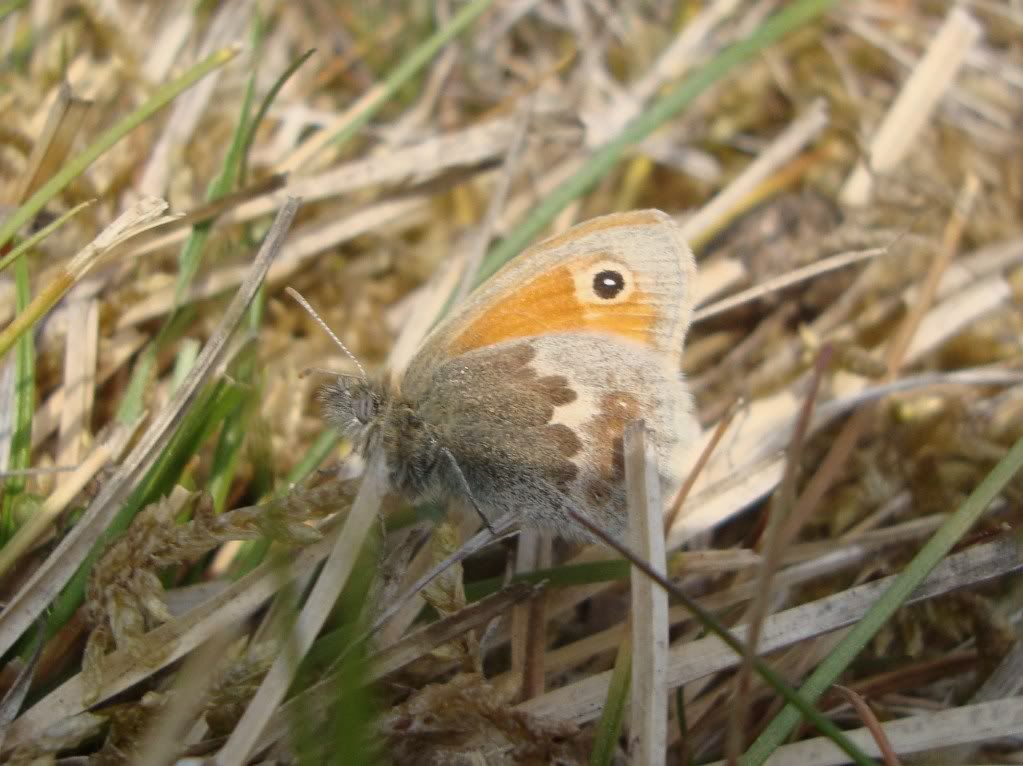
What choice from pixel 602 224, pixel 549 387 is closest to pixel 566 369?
pixel 549 387

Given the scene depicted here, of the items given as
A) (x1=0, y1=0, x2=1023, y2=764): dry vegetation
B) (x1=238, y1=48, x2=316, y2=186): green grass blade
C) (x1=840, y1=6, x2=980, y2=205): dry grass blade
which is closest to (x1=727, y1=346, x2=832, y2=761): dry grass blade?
(x1=0, y1=0, x2=1023, y2=764): dry vegetation

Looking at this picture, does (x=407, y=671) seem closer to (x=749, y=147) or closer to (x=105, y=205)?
(x=105, y=205)

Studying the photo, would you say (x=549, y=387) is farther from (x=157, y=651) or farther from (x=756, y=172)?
(x=756, y=172)

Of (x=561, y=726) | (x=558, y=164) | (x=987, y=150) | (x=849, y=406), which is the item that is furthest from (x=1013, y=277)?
(x=561, y=726)

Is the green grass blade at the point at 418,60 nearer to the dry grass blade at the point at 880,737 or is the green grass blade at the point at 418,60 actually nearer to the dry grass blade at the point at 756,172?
the dry grass blade at the point at 756,172

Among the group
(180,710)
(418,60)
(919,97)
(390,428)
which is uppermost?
(919,97)

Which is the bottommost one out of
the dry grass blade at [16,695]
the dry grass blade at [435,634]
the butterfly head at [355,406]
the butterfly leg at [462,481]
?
the dry grass blade at [16,695]

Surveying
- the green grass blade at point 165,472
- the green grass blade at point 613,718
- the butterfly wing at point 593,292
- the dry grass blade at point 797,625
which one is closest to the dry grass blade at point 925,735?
the dry grass blade at point 797,625
